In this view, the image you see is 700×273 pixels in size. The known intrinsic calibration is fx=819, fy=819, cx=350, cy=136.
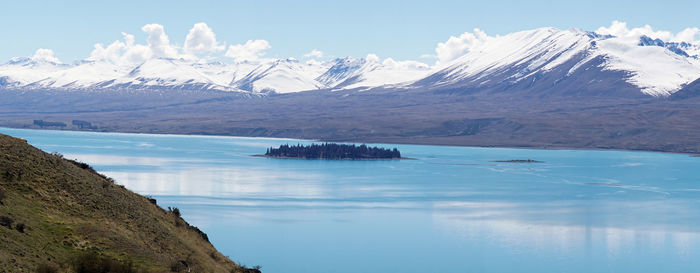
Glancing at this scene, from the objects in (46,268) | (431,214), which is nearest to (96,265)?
(46,268)

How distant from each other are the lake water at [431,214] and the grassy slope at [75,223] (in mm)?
24415

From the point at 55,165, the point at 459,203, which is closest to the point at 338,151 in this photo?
the point at 459,203

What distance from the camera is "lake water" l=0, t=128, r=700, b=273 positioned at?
58.2 metres

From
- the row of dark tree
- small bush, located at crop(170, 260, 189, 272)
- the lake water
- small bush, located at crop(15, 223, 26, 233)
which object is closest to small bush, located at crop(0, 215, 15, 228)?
small bush, located at crop(15, 223, 26, 233)

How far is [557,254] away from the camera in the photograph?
200 ft

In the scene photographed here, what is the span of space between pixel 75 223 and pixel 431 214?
6256 centimetres

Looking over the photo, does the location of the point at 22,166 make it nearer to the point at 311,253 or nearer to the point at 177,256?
the point at 177,256

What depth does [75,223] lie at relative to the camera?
24.6 m

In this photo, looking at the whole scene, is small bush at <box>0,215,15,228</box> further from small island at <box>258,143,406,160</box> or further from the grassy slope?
small island at <box>258,143,406,160</box>

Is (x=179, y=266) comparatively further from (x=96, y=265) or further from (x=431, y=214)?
(x=431, y=214)

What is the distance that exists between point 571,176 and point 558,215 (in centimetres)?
5943

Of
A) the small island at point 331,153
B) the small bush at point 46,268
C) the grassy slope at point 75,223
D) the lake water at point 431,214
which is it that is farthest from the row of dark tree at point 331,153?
the small bush at point 46,268

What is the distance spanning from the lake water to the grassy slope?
24415mm

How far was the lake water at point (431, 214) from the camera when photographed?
5822cm
